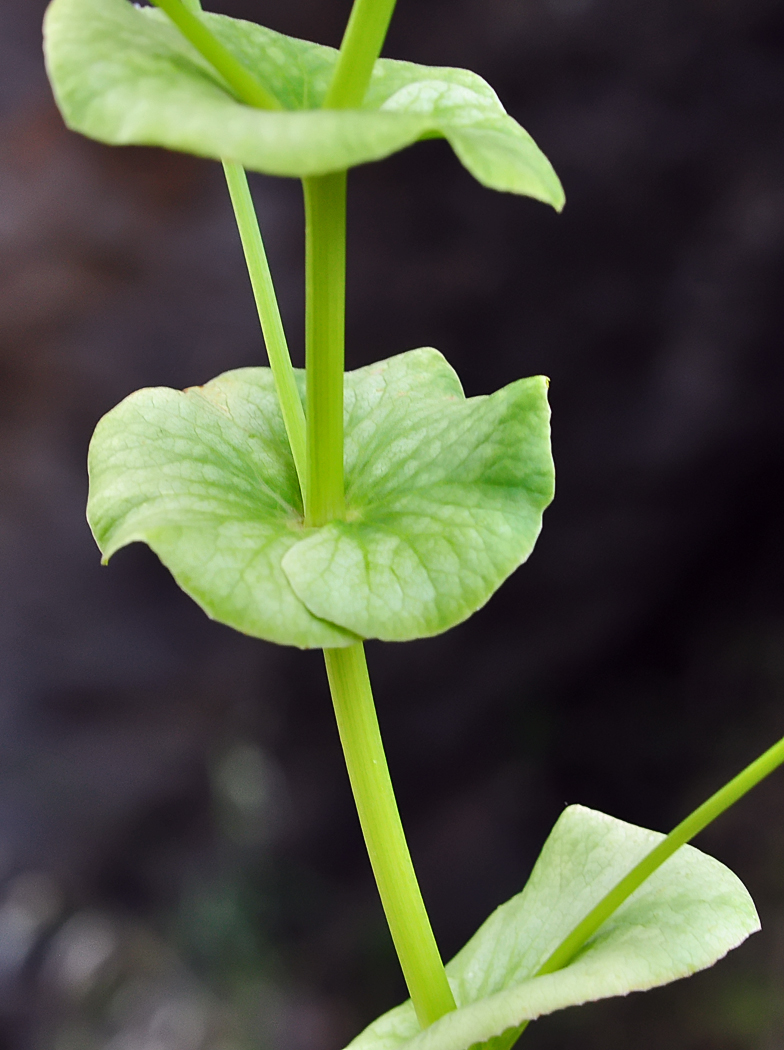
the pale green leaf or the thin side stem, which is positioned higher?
the pale green leaf

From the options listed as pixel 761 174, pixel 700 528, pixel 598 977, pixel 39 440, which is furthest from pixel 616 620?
pixel 598 977

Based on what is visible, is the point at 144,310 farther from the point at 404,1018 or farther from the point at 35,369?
the point at 404,1018

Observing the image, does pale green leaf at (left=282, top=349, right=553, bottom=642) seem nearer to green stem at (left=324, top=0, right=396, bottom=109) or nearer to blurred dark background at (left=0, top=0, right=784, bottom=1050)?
green stem at (left=324, top=0, right=396, bottom=109)

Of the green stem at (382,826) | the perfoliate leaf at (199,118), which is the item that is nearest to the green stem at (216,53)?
the perfoliate leaf at (199,118)

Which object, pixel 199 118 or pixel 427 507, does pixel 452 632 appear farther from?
pixel 199 118

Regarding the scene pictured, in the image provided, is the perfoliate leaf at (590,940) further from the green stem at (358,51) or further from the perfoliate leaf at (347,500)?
the green stem at (358,51)

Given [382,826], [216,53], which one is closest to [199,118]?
[216,53]

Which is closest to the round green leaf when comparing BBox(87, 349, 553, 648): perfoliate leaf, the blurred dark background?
BBox(87, 349, 553, 648): perfoliate leaf
